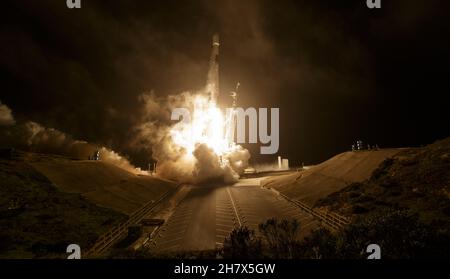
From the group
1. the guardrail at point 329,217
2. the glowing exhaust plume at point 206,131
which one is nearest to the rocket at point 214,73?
the glowing exhaust plume at point 206,131

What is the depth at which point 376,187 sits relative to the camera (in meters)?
43.0

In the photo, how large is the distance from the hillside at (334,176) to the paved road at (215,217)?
12.5 feet

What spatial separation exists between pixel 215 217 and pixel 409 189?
25046 mm

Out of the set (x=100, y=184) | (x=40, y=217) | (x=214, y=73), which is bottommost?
(x=40, y=217)

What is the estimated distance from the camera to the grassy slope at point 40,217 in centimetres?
2812

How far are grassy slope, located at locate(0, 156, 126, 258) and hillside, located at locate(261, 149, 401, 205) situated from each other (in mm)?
30576

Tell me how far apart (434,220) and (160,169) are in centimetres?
7606

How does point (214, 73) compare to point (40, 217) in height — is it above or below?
above

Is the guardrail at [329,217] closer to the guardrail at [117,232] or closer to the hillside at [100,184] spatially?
the guardrail at [117,232]

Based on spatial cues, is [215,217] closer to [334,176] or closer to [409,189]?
[409,189]

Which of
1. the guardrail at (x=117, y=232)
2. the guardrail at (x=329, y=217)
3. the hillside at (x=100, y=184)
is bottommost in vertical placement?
the guardrail at (x=117, y=232)

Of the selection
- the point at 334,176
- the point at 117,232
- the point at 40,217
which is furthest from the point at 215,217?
the point at 334,176

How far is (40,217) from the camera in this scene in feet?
112

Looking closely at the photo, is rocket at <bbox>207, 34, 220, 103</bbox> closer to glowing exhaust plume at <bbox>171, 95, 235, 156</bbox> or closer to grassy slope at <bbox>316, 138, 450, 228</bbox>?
glowing exhaust plume at <bbox>171, 95, 235, 156</bbox>
